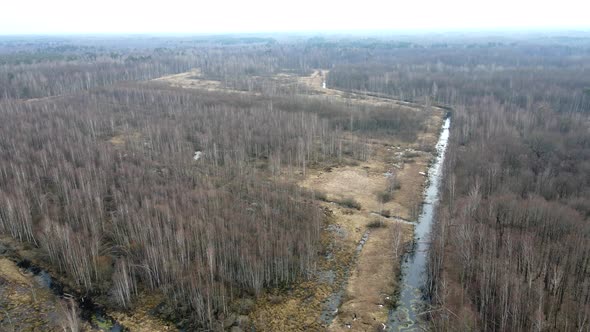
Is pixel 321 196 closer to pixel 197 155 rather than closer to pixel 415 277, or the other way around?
pixel 415 277

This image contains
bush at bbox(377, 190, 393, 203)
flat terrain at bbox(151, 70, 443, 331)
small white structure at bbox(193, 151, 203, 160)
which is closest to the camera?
flat terrain at bbox(151, 70, 443, 331)

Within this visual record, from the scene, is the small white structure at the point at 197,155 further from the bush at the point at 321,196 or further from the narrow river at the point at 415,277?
the narrow river at the point at 415,277

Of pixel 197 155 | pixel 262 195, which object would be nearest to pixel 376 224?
pixel 262 195

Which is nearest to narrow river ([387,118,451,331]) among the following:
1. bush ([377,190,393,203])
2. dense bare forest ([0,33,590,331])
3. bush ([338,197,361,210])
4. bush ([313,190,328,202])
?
dense bare forest ([0,33,590,331])

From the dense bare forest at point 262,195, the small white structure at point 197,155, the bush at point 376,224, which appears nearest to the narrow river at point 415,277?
the dense bare forest at point 262,195

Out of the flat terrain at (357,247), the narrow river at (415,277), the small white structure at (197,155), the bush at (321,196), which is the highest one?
the small white structure at (197,155)

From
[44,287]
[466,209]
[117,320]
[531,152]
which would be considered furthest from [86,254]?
[531,152]

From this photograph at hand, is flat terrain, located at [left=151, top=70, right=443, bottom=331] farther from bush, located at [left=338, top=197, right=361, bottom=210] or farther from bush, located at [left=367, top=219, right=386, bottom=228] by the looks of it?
bush, located at [left=338, top=197, right=361, bottom=210]

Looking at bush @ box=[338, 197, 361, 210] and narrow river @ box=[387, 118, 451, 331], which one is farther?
bush @ box=[338, 197, 361, 210]
